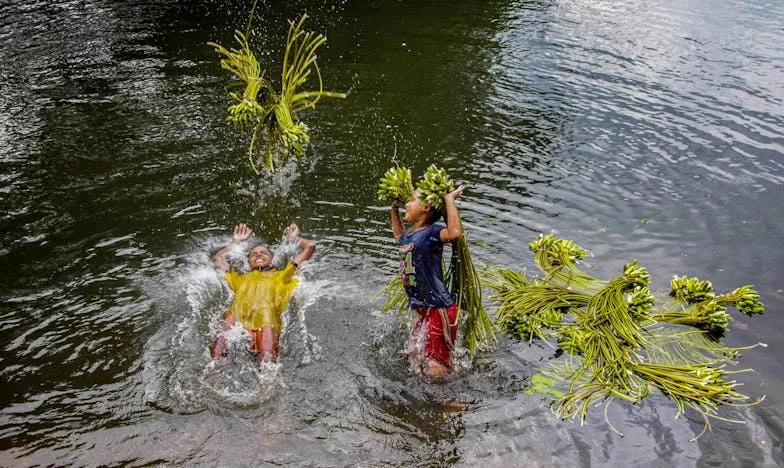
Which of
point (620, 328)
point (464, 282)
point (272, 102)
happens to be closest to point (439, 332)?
point (464, 282)

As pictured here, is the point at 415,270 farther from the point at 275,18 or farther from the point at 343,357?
the point at 275,18

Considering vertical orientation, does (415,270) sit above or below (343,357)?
above

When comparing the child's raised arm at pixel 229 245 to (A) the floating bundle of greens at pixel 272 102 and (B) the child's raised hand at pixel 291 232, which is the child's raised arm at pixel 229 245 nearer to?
(B) the child's raised hand at pixel 291 232

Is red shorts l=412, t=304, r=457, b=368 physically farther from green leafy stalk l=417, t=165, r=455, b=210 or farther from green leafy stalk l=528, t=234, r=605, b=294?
green leafy stalk l=528, t=234, r=605, b=294

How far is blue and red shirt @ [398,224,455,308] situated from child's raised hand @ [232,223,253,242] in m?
2.83

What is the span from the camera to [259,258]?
7.50 metres

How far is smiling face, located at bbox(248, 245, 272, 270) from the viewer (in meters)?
7.46

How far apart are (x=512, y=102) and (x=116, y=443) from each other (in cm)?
921

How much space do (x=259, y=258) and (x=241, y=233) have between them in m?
0.84

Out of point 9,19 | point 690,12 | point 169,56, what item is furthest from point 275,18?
point 690,12

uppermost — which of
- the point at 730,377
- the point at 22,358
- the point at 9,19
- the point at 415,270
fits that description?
the point at 9,19

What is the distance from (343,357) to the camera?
630cm

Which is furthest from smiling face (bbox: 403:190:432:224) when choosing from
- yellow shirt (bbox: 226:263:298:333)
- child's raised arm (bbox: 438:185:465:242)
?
yellow shirt (bbox: 226:263:298:333)

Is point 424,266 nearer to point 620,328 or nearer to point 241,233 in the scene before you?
point 620,328
